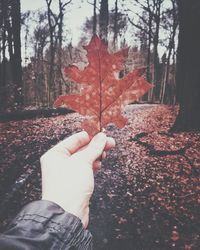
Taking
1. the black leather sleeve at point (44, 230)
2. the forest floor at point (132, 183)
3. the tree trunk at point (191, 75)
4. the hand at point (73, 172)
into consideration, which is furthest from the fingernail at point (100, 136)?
the tree trunk at point (191, 75)

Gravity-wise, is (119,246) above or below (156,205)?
below

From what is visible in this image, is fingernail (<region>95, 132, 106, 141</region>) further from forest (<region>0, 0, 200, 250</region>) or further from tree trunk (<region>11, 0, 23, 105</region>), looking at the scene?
tree trunk (<region>11, 0, 23, 105</region>)

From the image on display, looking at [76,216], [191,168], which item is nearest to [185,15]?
[191,168]

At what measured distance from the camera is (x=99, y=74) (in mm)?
1319

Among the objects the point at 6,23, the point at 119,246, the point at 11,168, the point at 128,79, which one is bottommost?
the point at 119,246

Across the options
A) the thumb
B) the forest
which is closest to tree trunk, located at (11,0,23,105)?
the forest

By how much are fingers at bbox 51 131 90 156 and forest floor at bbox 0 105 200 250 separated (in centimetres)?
339

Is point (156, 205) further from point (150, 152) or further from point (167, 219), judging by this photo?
point (150, 152)

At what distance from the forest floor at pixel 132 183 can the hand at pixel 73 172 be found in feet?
11.1

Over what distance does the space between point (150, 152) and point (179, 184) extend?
4.30ft

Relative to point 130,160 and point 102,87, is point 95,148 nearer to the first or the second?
point 102,87

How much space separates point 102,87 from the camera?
4.48ft

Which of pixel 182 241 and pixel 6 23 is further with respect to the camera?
pixel 6 23

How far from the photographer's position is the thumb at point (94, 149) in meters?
1.41
